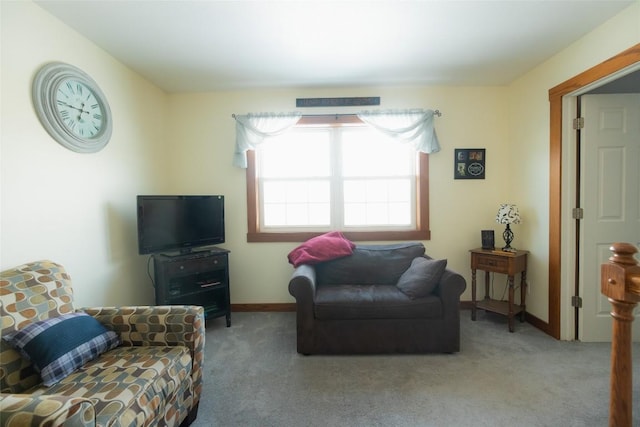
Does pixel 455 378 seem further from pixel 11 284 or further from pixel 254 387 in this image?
pixel 11 284

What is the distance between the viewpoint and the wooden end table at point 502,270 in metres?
2.72

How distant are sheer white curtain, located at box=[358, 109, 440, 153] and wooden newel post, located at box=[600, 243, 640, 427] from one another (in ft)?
7.32

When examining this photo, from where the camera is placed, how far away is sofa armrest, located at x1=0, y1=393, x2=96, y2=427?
92cm

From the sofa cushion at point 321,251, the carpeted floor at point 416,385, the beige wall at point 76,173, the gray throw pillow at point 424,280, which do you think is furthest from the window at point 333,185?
the carpeted floor at point 416,385

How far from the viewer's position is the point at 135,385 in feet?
4.27

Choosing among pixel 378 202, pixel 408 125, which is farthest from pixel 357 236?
pixel 408 125

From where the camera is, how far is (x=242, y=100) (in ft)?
10.6

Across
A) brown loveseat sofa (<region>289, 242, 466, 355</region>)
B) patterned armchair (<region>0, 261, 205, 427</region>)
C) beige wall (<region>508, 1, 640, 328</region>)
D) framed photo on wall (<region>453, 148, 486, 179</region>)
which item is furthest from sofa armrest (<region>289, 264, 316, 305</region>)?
beige wall (<region>508, 1, 640, 328</region>)

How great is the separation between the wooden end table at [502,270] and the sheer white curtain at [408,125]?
1252mm

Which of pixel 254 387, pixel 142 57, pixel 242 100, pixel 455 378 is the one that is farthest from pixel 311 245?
pixel 142 57

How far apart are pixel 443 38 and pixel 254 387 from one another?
3.01 m

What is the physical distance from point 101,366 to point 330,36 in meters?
2.59

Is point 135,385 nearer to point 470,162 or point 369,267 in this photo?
point 369,267

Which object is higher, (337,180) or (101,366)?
(337,180)
